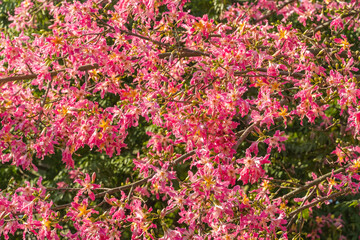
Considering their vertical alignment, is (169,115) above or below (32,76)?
below

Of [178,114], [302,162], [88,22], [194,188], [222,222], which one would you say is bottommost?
[302,162]

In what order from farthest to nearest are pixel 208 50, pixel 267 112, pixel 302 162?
1. pixel 302 162
2. pixel 208 50
3. pixel 267 112

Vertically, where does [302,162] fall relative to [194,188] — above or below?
below

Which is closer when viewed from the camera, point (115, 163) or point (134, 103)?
point (134, 103)

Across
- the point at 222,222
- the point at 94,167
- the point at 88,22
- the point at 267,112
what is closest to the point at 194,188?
the point at 222,222

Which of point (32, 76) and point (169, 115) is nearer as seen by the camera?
point (169, 115)

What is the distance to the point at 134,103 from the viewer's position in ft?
10.5

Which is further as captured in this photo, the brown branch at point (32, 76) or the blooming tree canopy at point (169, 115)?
the brown branch at point (32, 76)

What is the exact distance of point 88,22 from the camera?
3.56m

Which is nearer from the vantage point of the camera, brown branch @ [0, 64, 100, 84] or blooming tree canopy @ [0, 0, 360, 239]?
blooming tree canopy @ [0, 0, 360, 239]

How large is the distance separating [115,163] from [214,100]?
9.97 feet

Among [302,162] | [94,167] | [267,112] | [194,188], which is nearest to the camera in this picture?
[194,188]

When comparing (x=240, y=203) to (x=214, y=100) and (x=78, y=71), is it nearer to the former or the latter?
(x=214, y=100)

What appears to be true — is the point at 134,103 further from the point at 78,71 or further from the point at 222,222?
the point at 222,222
